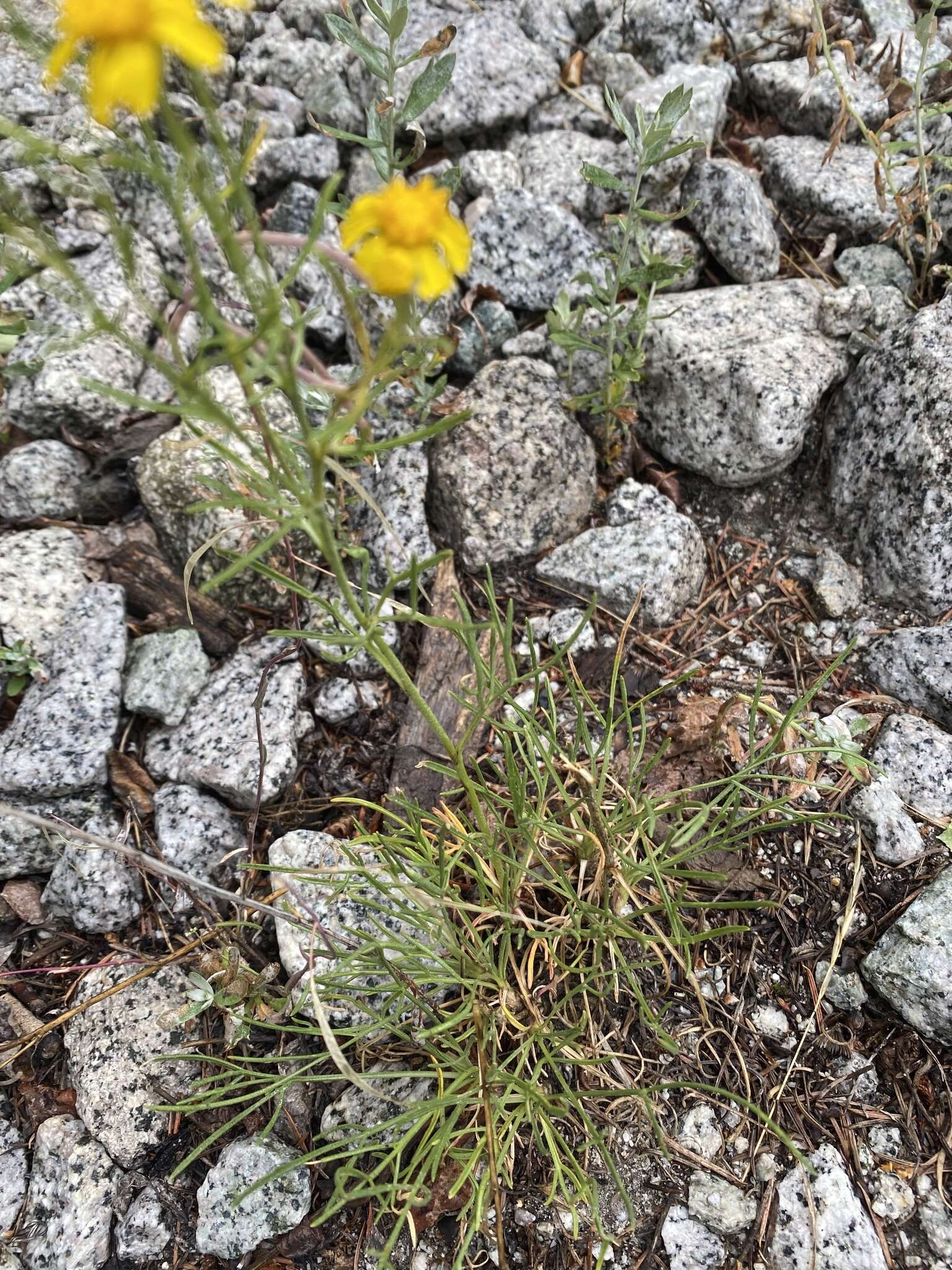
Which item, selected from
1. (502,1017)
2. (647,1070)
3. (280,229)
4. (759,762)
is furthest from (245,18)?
(647,1070)

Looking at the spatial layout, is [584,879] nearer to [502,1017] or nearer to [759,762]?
[502,1017]

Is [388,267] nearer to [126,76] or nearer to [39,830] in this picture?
[126,76]

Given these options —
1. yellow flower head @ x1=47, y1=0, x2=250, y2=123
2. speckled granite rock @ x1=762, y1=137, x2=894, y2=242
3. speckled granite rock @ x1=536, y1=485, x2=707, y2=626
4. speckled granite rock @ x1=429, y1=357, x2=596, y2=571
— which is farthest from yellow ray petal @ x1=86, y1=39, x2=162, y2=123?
speckled granite rock @ x1=762, y1=137, x2=894, y2=242

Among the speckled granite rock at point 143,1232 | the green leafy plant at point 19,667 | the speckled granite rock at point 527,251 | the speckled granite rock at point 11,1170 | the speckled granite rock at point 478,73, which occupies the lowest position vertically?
the speckled granite rock at point 143,1232

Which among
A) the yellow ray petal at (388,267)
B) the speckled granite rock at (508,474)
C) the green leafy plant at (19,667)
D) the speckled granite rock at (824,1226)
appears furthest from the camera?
the speckled granite rock at (508,474)

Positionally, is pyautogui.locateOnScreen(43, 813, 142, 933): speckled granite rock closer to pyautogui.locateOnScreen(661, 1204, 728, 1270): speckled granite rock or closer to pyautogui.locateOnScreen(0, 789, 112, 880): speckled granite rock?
pyautogui.locateOnScreen(0, 789, 112, 880): speckled granite rock

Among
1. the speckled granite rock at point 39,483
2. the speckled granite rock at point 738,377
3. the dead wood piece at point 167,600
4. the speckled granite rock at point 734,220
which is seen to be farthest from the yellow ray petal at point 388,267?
the speckled granite rock at point 734,220

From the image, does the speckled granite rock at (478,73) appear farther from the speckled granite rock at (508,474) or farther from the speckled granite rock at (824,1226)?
the speckled granite rock at (824,1226)
